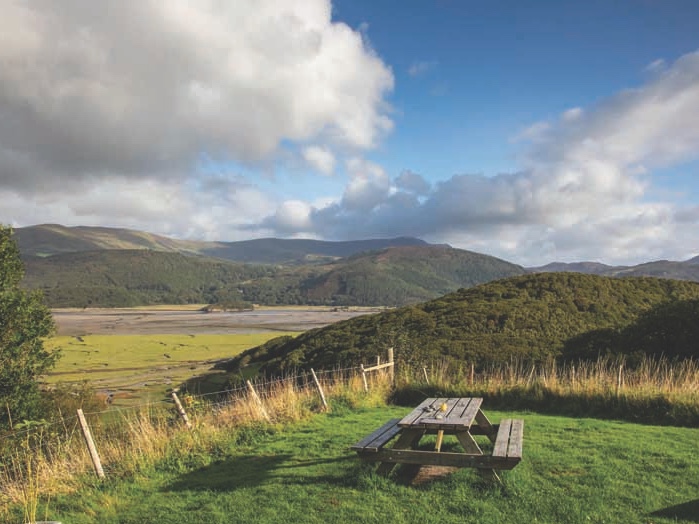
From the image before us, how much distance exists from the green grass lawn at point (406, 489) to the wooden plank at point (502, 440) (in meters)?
0.51

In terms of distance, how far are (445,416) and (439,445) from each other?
1.58 feet

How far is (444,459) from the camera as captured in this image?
5953 millimetres

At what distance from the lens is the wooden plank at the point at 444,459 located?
5.71 m

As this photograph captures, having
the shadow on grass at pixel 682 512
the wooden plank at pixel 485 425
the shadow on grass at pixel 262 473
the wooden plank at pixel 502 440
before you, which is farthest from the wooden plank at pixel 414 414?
the shadow on grass at pixel 682 512

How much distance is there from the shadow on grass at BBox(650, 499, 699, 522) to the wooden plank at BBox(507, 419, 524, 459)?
60.6 inches

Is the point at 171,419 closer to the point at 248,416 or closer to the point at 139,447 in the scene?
the point at 248,416

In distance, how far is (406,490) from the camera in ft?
20.4

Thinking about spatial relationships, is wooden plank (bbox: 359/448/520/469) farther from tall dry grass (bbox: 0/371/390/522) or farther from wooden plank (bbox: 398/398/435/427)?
tall dry grass (bbox: 0/371/390/522)

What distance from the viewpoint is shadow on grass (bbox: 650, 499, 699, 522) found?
16.9ft

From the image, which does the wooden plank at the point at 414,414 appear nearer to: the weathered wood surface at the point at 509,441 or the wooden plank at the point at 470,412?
the wooden plank at the point at 470,412

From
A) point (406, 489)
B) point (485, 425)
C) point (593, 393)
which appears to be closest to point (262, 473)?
point (406, 489)

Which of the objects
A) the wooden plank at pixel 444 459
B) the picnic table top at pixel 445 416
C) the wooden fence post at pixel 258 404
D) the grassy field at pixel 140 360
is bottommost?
the grassy field at pixel 140 360

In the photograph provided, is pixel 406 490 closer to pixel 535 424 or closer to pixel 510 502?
pixel 510 502

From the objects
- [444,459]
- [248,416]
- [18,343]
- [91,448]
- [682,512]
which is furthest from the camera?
[18,343]
